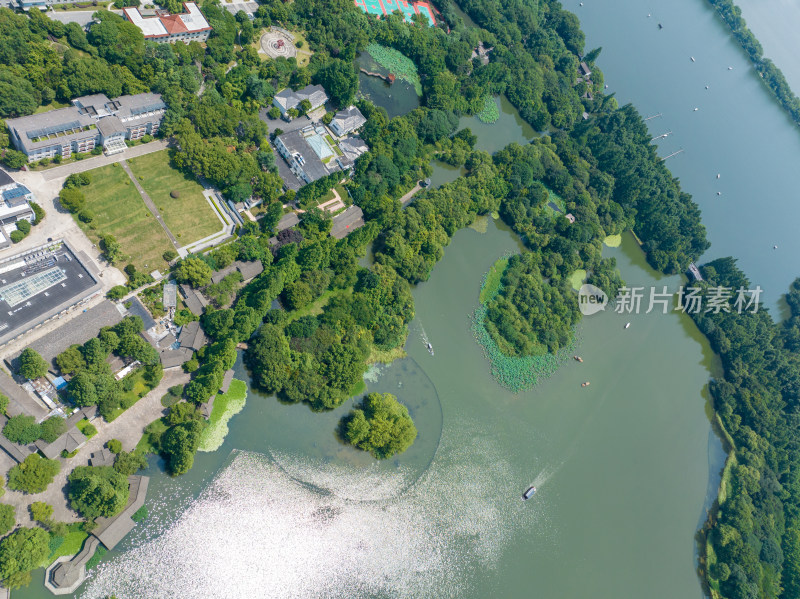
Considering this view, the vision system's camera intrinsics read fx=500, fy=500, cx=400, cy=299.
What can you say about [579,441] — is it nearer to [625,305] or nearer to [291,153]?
[625,305]

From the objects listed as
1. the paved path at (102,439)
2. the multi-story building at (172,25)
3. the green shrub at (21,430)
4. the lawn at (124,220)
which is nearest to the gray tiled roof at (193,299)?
the lawn at (124,220)

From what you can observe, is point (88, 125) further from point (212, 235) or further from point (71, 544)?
point (71, 544)

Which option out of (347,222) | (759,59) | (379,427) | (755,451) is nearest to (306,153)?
(347,222)

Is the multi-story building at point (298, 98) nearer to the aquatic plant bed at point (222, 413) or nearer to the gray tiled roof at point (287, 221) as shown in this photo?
the gray tiled roof at point (287, 221)

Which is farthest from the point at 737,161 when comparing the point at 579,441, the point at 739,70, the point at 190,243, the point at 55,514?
the point at 55,514

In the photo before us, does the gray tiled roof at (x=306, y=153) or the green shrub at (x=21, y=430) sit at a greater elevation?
the gray tiled roof at (x=306, y=153)
